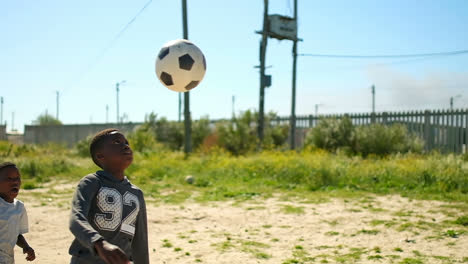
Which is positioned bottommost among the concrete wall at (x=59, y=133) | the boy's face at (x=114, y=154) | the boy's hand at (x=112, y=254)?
the concrete wall at (x=59, y=133)

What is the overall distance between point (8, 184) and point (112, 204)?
3.45 feet

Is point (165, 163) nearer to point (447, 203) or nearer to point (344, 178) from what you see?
point (344, 178)

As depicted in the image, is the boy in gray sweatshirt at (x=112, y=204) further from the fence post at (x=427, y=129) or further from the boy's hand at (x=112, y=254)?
the fence post at (x=427, y=129)

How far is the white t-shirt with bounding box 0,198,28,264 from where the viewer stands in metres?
3.02

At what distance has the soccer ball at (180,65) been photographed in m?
5.93

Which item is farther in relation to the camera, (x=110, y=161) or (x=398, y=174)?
(x=398, y=174)

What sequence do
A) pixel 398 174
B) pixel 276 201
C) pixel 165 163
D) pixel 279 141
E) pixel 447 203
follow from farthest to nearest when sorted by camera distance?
1. pixel 279 141
2. pixel 165 163
3. pixel 398 174
4. pixel 276 201
5. pixel 447 203

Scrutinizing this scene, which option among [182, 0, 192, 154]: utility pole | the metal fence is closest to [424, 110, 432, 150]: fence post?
the metal fence

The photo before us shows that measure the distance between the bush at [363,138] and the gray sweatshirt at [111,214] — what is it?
12946 mm

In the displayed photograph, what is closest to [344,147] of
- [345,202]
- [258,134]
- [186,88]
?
[258,134]

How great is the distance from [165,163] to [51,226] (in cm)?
755

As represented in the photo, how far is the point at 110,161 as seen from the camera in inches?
102

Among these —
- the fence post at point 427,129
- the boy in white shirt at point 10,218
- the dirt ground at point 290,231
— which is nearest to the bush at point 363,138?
the fence post at point 427,129

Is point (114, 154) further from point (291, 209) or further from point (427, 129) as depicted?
point (427, 129)
